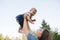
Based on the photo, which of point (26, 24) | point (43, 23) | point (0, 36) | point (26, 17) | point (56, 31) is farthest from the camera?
point (43, 23)

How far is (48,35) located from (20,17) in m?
0.69

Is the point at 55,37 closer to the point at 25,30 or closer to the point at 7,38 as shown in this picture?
the point at 7,38

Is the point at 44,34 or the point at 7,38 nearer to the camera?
the point at 44,34

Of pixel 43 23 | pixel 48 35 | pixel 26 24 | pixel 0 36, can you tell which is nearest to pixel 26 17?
pixel 26 24

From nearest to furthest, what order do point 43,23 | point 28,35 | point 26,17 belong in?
point 28,35
point 26,17
point 43,23

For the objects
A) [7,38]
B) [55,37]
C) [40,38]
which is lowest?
[55,37]

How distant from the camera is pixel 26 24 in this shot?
6.76 ft

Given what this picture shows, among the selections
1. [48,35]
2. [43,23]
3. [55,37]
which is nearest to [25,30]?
[48,35]

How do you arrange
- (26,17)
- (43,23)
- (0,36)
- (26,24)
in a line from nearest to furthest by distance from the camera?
1. (26,24)
2. (26,17)
3. (0,36)
4. (43,23)

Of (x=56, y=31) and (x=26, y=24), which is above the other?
(x=26, y=24)

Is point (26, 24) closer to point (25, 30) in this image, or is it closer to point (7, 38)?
point (25, 30)

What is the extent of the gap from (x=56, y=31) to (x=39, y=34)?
53.6 feet

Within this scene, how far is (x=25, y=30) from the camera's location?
6.53 ft

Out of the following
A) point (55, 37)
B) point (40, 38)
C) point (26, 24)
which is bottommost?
point (55, 37)
